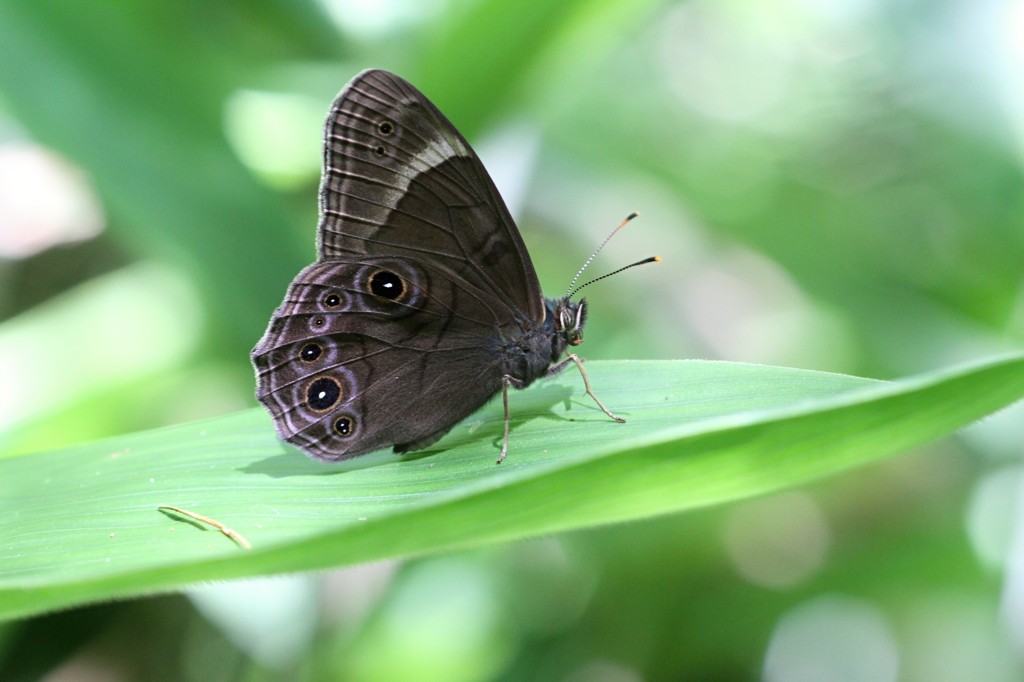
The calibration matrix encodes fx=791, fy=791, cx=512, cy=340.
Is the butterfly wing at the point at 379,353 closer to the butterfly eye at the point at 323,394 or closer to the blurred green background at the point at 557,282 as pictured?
the butterfly eye at the point at 323,394

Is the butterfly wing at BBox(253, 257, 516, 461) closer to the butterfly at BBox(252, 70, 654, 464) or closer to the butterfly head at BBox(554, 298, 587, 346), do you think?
the butterfly at BBox(252, 70, 654, 464)

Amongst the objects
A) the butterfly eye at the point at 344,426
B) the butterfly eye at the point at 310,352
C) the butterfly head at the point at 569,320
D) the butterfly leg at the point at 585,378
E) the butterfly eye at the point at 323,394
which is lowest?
the butterfly eye at the point at 344,426

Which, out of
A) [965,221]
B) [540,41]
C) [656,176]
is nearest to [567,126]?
[656,176]

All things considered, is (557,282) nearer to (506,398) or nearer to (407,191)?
(407,191)

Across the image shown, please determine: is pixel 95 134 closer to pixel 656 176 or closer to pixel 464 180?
pixel 464 180

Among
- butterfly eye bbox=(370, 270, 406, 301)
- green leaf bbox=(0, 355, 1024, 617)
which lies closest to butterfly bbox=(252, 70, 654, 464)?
butterfly eye bbox=(370, 270, 406, 301)

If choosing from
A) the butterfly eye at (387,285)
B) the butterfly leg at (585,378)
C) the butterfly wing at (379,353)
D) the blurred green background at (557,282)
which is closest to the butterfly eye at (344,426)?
the butterfly wing at (379,353)

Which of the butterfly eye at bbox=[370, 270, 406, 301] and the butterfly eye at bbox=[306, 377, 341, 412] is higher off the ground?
the butterfly eye at bbox=[370, 270, 406, 301]

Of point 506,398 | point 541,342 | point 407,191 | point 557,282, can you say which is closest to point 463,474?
point 506,398
